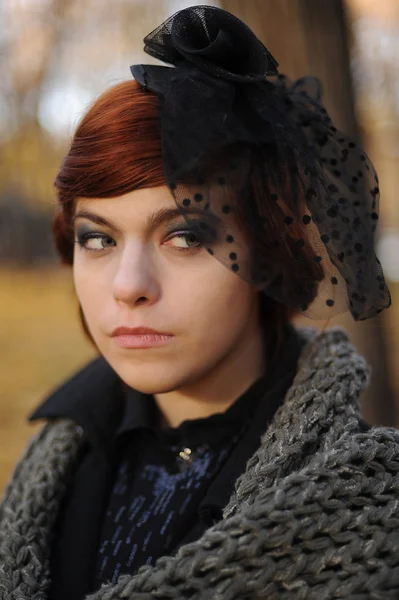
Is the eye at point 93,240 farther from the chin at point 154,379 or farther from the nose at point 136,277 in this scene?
the chin at point 154,379

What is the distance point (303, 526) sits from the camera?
107 cm

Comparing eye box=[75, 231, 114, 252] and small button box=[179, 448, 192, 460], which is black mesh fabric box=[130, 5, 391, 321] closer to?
eye box=[75, 231, 114, 252]

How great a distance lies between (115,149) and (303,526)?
76cm

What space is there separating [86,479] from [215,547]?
0.55m

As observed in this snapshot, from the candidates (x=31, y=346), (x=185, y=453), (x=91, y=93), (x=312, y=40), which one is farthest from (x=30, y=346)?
(x=185, y=453)

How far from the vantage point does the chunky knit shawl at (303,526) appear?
1044 mm

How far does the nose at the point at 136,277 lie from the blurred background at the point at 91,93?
37 cm

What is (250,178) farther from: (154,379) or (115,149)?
(154,379)

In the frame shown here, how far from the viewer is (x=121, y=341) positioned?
51.9 inches

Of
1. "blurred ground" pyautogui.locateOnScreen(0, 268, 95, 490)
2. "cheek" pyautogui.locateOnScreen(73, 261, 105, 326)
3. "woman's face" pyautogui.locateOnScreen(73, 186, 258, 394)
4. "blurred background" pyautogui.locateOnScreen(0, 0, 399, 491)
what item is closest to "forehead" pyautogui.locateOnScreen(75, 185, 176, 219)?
"woman's face" pyautogui.locateOnScreen(73, 186, 258, 394)

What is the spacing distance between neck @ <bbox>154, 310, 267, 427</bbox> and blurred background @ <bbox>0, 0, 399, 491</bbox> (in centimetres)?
55

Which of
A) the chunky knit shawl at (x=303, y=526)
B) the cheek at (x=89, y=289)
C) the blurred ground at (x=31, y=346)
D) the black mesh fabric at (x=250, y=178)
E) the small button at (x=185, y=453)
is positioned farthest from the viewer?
the blurred ground at (x=31, y=346)

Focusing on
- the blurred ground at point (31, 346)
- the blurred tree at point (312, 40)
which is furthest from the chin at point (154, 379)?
the blurred ground at point (31, 346)

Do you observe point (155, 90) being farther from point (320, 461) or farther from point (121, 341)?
point (320, 461)
